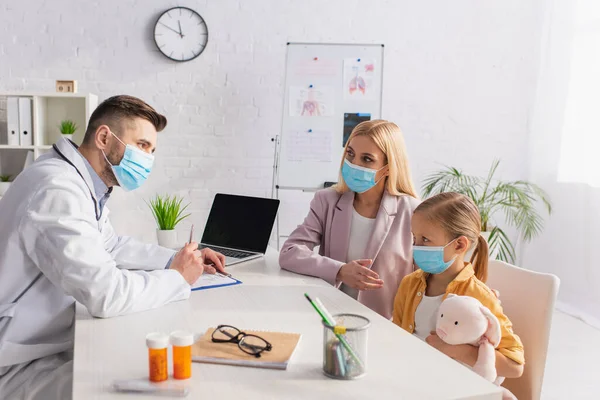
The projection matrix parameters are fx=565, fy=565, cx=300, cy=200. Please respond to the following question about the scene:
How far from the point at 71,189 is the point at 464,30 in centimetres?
371

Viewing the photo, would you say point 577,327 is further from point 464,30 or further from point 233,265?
point 233,265

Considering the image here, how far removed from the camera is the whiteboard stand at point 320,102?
12.8 feet

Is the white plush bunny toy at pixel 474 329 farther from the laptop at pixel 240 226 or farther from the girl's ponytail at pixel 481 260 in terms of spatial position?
the laptop at pixel 240 226

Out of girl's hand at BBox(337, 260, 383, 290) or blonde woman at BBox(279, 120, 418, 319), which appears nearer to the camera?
girl's hand at BBox(337, 260, 383, 290)

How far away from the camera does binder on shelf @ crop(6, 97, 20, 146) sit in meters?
Answer: 3.50

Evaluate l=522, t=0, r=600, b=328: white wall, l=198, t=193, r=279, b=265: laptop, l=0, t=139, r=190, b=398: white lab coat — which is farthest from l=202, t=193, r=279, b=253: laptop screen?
l=522, t=0, r=600, b=328: white wall

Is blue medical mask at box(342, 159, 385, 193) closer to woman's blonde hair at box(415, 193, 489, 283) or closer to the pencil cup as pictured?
Answer: woman's blonde hair at box(415, 193, 489, 283)

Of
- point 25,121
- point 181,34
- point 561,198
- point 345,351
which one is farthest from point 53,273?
point 561,198

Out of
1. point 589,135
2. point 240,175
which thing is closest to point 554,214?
point 589,135

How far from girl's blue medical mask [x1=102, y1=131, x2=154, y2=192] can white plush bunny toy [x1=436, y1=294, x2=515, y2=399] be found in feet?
3.02

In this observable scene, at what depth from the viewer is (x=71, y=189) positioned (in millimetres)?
1353

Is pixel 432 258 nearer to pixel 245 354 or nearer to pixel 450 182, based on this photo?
pixel 245 354

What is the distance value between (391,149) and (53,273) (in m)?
1.14

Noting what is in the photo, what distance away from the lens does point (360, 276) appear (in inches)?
66.6
